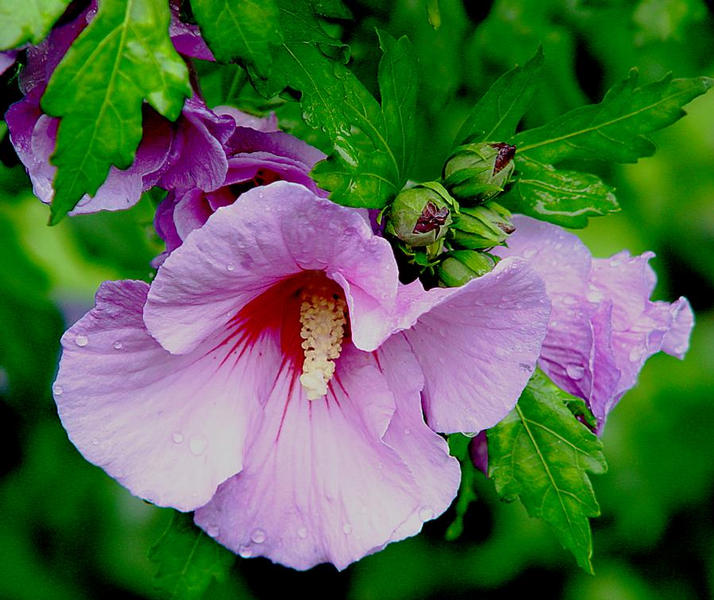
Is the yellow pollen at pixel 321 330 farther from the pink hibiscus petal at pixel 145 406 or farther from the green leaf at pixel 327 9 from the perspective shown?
the green leaf at pixel 327 9

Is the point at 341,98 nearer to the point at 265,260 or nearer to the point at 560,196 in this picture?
the point at 265,260

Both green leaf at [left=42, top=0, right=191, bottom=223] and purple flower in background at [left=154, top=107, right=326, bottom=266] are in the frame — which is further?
purple flower in background at [left=154, top=107, right=326, bottom=266]

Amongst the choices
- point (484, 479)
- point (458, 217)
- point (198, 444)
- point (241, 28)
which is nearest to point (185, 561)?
point (198, 444)

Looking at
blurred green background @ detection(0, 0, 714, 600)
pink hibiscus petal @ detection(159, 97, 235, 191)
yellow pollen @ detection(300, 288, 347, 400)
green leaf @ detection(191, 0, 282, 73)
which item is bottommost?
blurred green background @ detection(0, 0, 714, 600)

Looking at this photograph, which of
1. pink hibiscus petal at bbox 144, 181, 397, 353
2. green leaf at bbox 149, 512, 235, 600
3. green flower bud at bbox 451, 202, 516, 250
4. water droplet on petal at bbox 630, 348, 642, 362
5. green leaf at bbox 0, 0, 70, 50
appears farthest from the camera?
green leaf at bbox 149, 512, 235, 600

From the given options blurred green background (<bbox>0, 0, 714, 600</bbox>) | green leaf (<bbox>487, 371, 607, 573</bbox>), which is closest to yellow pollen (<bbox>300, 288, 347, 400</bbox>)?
green leaf (<bbox>487, 371, 607, 573</bbox>)

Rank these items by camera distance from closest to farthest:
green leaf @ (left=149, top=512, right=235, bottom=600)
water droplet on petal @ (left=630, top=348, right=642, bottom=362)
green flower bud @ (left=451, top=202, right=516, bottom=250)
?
green flower bud @ (left=451, top=202, right=516, bottom=250) → water droplet on petal @ (left=630, top=348, right=642, bottom=362) → green leaf @ (left=149, top=512, right=235, bottom=600)

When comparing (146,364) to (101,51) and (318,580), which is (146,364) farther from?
(318,580)

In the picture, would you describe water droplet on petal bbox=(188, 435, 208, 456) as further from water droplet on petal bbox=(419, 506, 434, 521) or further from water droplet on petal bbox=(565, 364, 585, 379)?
water droplet on petal bbox=(565, 364, 585, 379)
